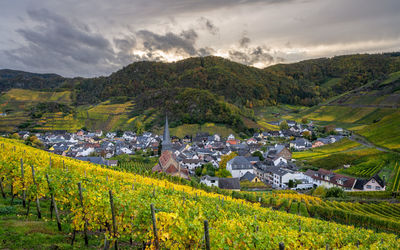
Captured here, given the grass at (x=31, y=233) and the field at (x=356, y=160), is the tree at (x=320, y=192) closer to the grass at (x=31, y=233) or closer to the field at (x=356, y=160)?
the field at (x=356, y=160)

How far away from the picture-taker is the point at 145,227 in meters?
8.38

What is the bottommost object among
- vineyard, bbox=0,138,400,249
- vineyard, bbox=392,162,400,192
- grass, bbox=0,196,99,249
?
vineyard, bbox=392,162,400,192

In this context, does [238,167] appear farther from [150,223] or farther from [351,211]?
[150,223]

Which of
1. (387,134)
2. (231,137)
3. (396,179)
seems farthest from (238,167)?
(231,137)

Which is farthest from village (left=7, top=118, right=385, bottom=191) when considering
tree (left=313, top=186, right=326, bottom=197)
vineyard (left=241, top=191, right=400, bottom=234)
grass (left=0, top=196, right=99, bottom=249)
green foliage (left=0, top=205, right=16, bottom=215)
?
grass (left=0, top=196, right=99, bottom=249)

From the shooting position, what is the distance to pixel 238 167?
6519 cm

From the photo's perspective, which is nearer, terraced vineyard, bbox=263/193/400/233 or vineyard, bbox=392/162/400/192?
terraced vineyard, bbox=263/193/400/233

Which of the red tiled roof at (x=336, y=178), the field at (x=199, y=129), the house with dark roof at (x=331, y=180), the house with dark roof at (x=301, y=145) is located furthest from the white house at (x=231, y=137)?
the red tiled roof at (x=336, y=178)

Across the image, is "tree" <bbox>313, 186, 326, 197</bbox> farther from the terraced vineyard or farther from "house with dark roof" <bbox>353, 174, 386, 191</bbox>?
the terraced vineyard

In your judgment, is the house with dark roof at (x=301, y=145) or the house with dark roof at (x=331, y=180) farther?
the house with dark roof at (x=301, y=145)

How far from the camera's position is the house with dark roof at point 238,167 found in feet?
213

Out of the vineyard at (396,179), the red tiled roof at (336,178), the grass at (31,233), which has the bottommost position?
the red tiled roof at (336,178)

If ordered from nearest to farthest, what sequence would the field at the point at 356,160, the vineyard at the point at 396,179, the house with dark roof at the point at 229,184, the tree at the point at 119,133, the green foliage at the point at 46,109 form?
the vineyard at the point at 396,179 < the house with dark roof at the point at 229,184 < the field at the point at 356,160 < the tree at the point at 119,133 < the green foliage at the point at 46,109

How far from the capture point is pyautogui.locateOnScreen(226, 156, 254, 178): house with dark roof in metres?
64.8
